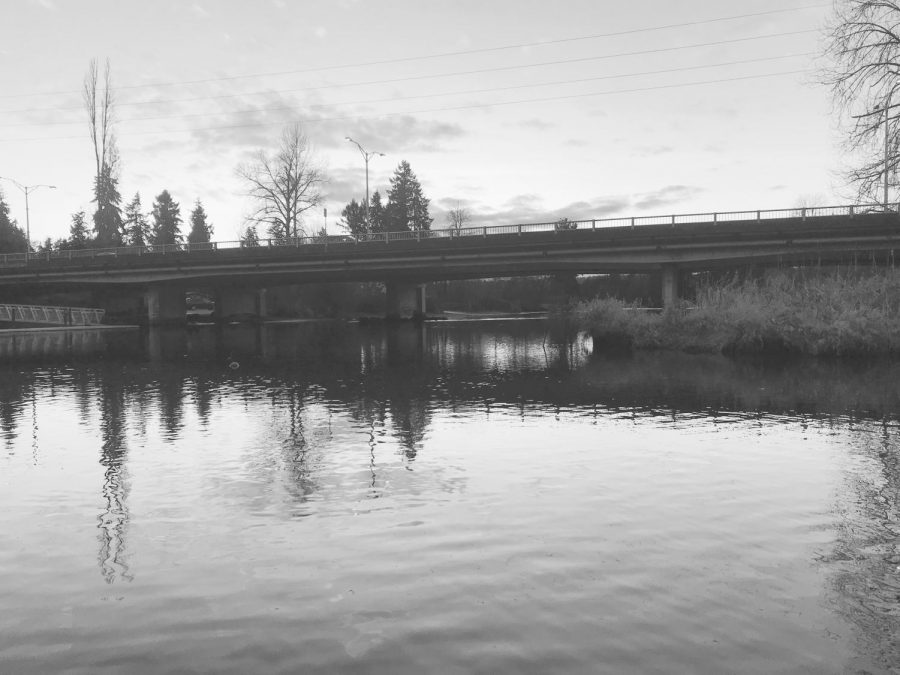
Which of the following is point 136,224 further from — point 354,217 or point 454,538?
point 454,538

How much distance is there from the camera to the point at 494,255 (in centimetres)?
5725

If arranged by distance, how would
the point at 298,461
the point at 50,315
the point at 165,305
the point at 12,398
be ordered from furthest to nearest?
the point at 50,315 < the point at 165,305 < the point at 12,398 < the point at 298,461

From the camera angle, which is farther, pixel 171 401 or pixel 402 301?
pixel 402 301

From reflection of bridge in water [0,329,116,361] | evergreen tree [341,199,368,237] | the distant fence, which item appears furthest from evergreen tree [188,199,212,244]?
reflection of bridge in water [0,329,116,361]

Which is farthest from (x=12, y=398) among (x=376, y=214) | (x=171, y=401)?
(x=376, y=214)

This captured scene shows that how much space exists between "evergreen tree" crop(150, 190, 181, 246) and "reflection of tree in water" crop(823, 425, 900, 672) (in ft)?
443

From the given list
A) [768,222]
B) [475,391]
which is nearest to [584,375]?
[475,391]

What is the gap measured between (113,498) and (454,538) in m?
4.65

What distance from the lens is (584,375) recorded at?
23.3 m

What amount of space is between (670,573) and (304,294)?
297 ft

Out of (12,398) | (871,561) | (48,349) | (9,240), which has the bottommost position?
(871,561)

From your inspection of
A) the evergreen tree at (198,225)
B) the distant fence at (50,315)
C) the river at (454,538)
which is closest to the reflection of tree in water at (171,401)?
the river at (454,538)

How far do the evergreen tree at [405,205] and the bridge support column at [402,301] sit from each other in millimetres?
38674

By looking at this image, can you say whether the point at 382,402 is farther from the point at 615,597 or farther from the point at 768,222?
the point at 768,222
